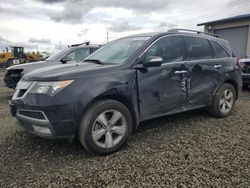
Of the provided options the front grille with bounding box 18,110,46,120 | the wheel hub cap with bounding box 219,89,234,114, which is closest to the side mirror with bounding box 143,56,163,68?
the front grille with bounding box 18,110,46,120

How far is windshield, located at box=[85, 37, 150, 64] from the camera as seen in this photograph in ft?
12.8

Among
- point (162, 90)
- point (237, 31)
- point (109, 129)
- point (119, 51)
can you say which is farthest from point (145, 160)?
point (237, 31)

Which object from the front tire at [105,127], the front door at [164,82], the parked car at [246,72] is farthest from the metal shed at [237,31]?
the front tire at [105,127]

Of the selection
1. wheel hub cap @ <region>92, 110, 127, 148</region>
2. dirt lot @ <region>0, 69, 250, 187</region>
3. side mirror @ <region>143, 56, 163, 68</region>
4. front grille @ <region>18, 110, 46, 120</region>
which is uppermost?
side mirror @ <region>143, 56, 163, 68</region>

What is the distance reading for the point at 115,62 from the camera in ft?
12.6

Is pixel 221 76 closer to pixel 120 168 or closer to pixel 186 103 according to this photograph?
pixel 186 103

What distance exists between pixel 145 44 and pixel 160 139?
1546 millimetres

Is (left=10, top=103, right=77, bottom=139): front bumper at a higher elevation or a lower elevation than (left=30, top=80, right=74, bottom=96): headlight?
lower

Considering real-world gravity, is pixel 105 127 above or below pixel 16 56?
below

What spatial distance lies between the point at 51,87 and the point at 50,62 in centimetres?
465

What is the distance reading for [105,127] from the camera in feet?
Answer: 11.2

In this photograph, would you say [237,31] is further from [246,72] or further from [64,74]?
[64,74]

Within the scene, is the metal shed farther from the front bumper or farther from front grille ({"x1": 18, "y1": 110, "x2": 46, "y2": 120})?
front grille ({"x1": 18, "y1": 110, "x2": 46, "y2": 120})

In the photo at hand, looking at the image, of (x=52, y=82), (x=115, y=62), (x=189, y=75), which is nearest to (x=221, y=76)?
(x=189, y=75)
